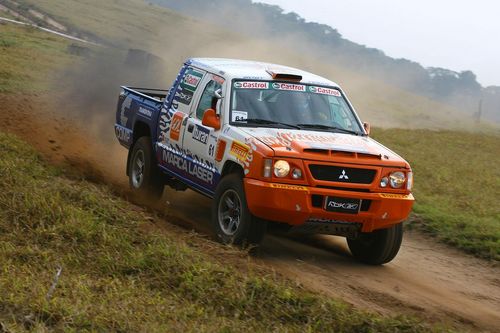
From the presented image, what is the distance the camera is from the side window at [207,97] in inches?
401

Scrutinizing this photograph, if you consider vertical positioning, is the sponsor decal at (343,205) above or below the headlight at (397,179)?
below

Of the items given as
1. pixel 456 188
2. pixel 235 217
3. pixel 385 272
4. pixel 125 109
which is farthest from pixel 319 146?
pixel 456 188

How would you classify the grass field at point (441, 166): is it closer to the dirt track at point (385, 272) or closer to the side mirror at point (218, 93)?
the dirt track at point (385, 272)

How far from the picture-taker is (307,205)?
28.4 feet

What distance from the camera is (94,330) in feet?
19.5

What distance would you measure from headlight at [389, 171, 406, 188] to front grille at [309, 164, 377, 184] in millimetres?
219

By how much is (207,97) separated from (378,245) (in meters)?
2.48

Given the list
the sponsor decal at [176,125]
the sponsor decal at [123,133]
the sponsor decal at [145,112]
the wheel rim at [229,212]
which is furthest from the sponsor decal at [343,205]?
the sponsor decal at [123,133]

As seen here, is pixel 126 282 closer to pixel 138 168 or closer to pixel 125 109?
pixel 138 168

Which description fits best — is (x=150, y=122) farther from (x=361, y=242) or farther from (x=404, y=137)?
(x=404, y=137)

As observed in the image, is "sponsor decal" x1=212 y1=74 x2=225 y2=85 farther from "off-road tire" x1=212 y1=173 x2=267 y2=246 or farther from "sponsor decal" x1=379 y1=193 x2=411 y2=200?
"sponsor decal" x1=379 y1=193 x2=411 y2=200

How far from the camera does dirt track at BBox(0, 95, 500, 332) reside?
8062 millimetres

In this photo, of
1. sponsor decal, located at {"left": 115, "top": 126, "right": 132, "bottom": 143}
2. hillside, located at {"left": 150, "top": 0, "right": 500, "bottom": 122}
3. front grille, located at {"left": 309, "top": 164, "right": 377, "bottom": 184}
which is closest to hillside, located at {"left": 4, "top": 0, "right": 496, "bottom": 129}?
hillside, located at {"left": 150, "top": 0, "right": 500, "bottom": 122}

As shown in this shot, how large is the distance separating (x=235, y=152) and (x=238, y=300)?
8.45 feet
